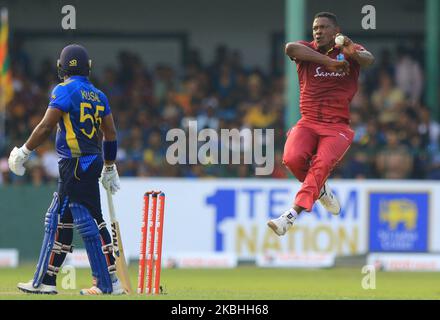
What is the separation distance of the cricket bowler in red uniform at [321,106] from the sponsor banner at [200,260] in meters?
6.93

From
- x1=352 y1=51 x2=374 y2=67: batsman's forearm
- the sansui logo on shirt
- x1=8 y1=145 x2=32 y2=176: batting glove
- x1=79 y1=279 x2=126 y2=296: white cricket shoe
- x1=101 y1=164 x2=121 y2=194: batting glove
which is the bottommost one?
x1=79 y1=279 x2=126 y2=296: white cricket shoe

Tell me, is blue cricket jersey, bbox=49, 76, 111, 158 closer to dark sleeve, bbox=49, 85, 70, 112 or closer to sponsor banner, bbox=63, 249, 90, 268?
dark sleeve, bbox=49, 85, 70, 112

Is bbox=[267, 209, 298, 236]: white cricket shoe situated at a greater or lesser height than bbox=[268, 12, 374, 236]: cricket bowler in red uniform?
lesser

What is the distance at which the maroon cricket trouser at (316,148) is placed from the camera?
1282cm

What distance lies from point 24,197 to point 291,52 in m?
8.80

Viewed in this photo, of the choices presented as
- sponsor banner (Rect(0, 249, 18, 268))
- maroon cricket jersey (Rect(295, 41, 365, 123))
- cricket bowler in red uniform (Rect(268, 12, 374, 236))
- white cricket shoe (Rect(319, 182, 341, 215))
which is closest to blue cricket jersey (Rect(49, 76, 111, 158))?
cricket bowler in red uniform (Rect(268, 12, 374, 236))

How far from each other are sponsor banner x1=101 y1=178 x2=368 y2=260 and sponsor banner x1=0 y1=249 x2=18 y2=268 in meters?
1.85

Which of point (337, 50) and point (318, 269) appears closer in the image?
→ point (337, 50)

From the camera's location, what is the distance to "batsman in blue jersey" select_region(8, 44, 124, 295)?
11.7 meters

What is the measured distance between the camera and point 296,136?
1310 centimetres

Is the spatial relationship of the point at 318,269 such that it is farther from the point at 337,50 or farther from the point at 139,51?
the point at 139,51

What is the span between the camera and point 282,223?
12344mm

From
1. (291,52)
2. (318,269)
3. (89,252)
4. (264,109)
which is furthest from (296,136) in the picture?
(264,109)

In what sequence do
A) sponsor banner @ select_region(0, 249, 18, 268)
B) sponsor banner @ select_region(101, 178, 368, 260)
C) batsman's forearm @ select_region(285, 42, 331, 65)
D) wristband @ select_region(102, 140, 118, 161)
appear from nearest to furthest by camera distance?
wristband @ select_region(102, 140, 118, 161) → batsman's forearm @ select_region(285, 42, 331, 65) → sponsor banner @ select_region(0, 249, 18, 268) → sponsor banner @ select_region(101, 178, 368, 260)
